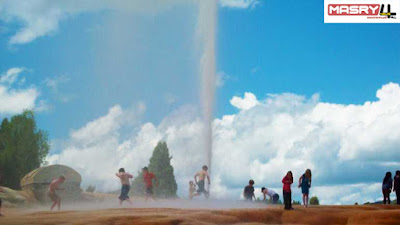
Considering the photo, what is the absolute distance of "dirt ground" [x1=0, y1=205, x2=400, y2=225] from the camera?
18.6m

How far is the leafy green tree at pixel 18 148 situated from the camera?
55438 millimetres

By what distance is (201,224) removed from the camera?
18188mm

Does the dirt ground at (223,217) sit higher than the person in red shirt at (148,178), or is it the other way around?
the person in red shirt at (148,178)

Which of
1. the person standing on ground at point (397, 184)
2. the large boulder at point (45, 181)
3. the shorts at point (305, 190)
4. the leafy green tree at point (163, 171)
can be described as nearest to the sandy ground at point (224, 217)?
the shorts at point (305, 190)

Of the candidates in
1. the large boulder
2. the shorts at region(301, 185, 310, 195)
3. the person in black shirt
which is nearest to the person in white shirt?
the person in black shirt

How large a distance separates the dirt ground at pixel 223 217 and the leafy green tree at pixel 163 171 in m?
35.3

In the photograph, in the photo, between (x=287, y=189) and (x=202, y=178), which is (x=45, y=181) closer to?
(x=202, y=178)

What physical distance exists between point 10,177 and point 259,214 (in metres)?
41.2

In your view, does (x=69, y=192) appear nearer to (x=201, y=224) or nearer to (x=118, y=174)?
(x=118, y=174)

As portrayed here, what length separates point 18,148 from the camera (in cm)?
5741

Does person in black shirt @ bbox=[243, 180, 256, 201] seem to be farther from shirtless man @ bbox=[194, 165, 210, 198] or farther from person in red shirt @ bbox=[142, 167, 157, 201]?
person in red shirt @ bbox=[142, 167, 157, 201]

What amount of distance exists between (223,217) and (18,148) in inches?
1696

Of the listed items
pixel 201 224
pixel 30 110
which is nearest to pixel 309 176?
pixel 201 224

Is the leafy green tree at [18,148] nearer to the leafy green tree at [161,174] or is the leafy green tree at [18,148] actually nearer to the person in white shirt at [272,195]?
the leafy green tree at [161,174]
